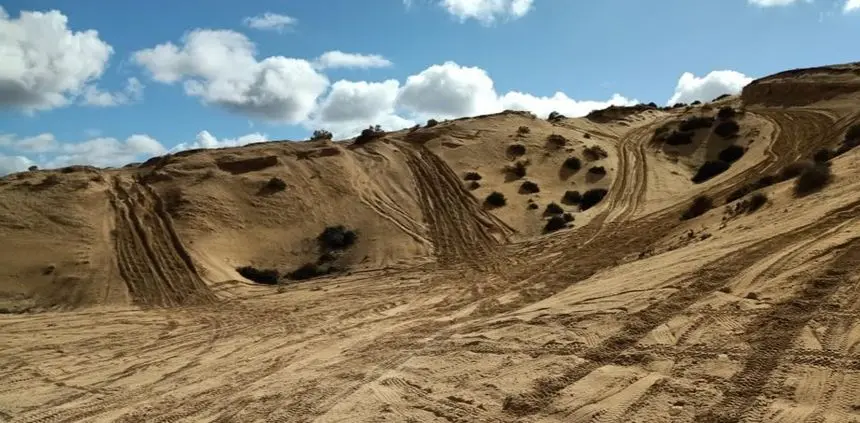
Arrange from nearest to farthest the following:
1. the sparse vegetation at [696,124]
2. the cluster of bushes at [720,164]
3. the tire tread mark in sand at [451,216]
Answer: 1. the tire tread mark in sand at [451,216]
2. the cluster of bushes at [720,164]
3. the sparse vegetation at [696,124]

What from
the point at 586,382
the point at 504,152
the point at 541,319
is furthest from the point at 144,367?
the point at 504,152

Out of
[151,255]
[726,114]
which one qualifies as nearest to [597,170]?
[726,114]

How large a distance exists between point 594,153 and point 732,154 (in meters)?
6.33

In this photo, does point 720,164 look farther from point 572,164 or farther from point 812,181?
point 812,181

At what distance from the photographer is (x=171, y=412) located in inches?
389

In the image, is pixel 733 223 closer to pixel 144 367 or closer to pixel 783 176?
pixel 783 176

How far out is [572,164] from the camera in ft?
103

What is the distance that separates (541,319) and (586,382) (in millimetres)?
2841

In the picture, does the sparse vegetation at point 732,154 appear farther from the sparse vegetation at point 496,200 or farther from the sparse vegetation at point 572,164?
the sparse vegetation at point 496,200

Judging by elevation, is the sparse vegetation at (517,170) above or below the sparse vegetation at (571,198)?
above

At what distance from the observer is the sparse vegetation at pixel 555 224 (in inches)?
895

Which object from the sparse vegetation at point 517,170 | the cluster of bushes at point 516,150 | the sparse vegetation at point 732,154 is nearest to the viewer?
the sparse vegetation at point 732,154

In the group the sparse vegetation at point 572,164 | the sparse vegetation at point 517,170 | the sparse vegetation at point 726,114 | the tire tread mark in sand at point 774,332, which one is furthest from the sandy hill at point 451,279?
the sparse vegetation at point 726,114

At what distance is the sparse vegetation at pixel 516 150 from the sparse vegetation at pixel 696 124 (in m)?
9.23
